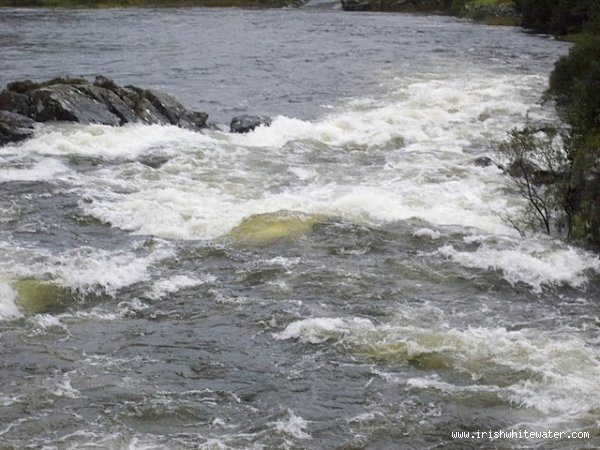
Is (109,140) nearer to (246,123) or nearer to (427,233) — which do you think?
(246,123)

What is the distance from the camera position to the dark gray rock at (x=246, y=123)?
88.3 feet

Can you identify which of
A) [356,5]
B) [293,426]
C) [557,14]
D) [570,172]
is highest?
[557,14]

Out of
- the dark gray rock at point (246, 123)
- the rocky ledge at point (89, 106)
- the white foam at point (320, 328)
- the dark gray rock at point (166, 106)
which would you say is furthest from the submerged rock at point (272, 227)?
the dark gray rock at point (166, 106)

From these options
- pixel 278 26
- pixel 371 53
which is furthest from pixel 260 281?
pixel 278 26

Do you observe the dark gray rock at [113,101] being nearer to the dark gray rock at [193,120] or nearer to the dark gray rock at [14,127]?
the dark gray rock at [193,120]

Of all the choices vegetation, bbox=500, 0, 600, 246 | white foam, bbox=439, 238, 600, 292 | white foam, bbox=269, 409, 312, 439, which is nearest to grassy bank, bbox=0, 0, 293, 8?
vegetation, bbox=500, 0, 600, 246

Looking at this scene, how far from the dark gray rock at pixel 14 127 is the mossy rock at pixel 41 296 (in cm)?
1102

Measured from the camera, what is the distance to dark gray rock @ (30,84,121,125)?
2639 cm

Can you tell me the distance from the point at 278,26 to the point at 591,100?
4412 cm

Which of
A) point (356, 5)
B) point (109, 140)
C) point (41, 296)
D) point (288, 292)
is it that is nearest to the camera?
point (41, 296)

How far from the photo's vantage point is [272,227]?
17.2 m

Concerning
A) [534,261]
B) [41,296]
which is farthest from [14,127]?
[534,261]

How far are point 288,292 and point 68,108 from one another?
14864mm

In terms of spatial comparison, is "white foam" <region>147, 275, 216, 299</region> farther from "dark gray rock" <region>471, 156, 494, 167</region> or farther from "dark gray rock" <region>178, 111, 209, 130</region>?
"dark gray rock" <region>178, 111, 209, 130</region>
